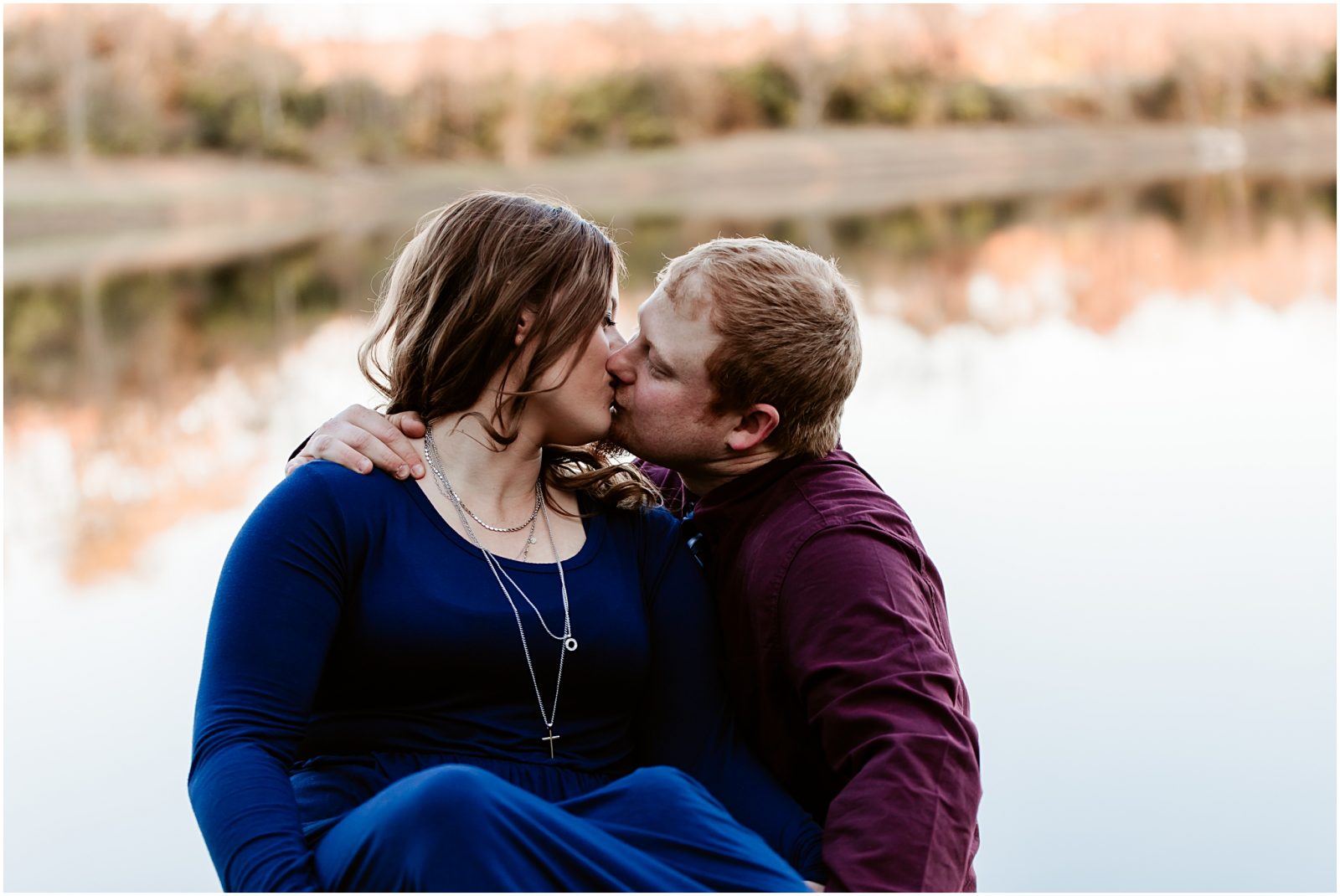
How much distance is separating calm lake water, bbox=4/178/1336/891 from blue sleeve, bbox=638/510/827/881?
4.60 ft

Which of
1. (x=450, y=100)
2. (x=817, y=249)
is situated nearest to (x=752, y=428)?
(x=817, y=249)

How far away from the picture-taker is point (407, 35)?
37812 mm

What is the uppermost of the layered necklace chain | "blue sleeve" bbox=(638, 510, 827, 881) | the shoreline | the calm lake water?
the layered necklace chain

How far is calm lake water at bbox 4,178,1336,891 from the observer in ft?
12.0

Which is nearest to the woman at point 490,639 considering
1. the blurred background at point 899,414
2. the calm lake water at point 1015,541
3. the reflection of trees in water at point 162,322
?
the blurred background at point 899,414

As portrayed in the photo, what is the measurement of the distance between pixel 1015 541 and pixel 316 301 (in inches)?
366

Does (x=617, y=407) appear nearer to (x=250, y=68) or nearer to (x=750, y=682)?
(x=750, y=682)

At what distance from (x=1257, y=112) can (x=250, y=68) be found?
91.2 feet

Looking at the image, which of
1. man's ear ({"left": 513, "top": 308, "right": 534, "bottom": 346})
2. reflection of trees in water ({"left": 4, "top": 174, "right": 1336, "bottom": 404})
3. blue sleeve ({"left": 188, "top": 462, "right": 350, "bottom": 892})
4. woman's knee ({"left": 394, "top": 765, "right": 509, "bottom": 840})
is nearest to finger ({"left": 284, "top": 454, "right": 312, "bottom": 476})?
blue sleeve ({"left": 188, "top": 462, "right": 350, "bottom": 892})

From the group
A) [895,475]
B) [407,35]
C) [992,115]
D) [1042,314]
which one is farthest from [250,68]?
[895,475]

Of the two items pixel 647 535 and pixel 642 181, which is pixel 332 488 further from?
pixel 642 181

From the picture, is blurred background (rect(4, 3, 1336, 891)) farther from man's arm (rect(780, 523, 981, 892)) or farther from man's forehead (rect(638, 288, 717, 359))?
man's arm (rect(780, 523, 981, 892))

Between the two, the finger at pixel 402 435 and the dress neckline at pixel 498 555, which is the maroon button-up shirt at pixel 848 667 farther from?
the finger at pixel 402 435

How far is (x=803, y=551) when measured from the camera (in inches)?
83.6
